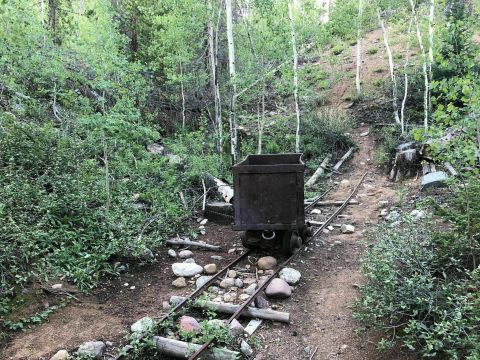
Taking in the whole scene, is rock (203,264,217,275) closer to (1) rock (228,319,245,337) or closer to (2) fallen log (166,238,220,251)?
(2) fallen log (166,238,220,251)

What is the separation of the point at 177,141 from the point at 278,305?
856 cm

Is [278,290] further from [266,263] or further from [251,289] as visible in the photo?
[266,263]

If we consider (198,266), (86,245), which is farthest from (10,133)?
(198,266)

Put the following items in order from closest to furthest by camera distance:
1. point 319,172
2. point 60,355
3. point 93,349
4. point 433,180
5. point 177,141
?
point 60,355 < point 93,349 < point 433,180 < point 177,141 < point 319,172

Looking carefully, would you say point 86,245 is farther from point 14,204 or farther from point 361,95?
point 361,95

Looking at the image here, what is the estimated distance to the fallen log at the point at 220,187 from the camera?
10.4m

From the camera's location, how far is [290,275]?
6617 millimetres

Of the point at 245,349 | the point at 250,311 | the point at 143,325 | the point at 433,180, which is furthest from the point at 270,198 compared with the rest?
the point at 433,180

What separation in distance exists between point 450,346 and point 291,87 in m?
11.6

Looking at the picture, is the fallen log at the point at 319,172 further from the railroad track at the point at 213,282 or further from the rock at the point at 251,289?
the rock at the point at 251,289

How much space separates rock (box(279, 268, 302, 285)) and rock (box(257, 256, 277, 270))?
1.28 feet

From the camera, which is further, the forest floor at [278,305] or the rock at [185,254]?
the rock at [185,254]

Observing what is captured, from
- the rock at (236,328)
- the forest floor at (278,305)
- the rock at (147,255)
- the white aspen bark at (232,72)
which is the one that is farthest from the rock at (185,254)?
the white aspen bark at (232,72)

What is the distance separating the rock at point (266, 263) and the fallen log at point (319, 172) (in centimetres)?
666
